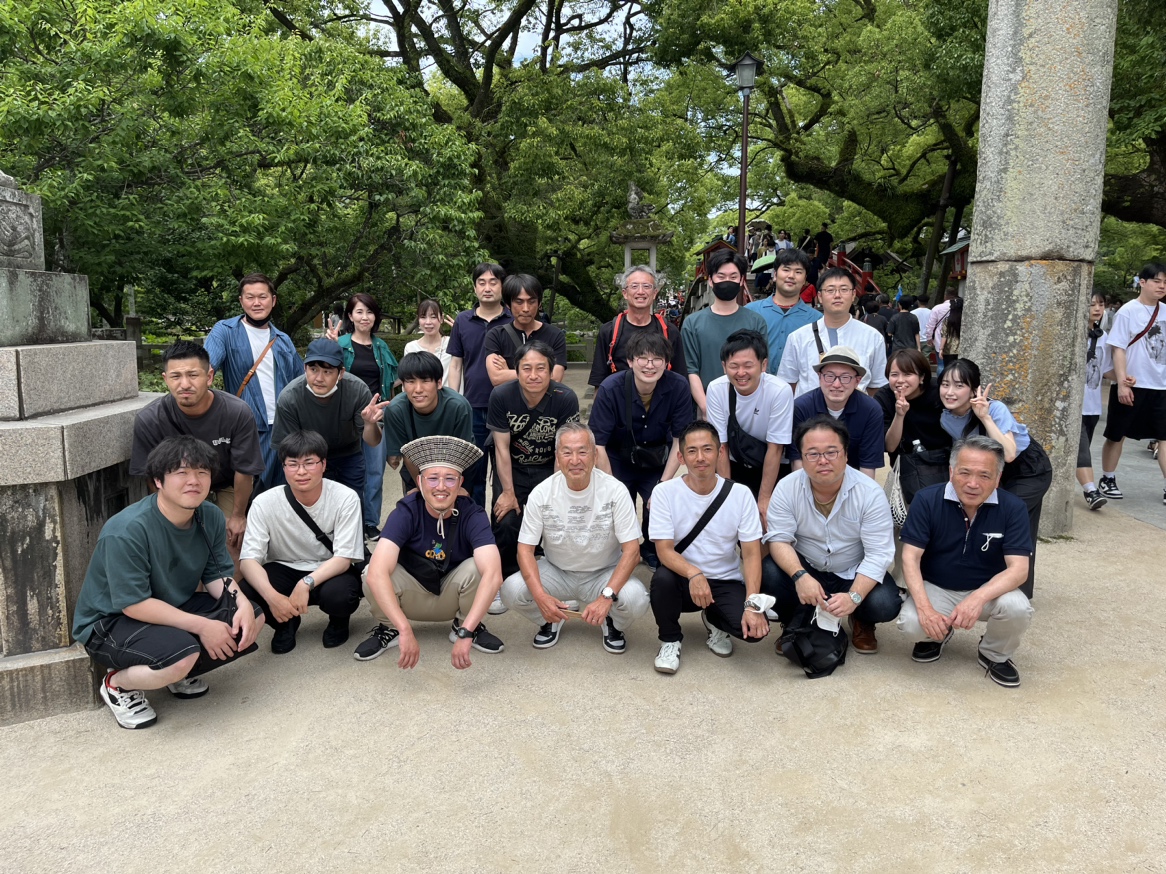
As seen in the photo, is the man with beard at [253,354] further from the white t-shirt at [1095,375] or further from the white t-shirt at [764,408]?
the white t-shirt at [1095,375]

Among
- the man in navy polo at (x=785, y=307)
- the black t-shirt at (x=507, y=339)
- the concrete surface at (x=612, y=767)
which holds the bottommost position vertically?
the concrete surface at (x=612, y=767)

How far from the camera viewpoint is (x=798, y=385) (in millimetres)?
4984

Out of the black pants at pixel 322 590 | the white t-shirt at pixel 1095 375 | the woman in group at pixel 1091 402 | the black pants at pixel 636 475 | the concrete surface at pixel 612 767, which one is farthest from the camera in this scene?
the white t-shirt at pixel 1095 375

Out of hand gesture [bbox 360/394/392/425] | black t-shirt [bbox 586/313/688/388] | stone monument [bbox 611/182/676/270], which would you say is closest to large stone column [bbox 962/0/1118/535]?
black t-shirt [bbox 586/313/688/388]

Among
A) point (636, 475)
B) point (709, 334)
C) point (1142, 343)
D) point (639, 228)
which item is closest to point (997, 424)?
point (709, 334)

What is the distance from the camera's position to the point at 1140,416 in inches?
253

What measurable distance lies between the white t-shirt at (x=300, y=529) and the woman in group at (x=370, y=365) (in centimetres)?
135

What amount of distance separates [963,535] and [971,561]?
0.41 ft

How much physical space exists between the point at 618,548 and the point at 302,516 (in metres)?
1.56

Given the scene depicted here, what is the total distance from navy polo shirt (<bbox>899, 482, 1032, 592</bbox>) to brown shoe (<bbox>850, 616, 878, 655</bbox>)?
40cm

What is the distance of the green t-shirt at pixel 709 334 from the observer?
5.04 m

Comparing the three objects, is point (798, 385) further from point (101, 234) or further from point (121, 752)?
point (101, 234)

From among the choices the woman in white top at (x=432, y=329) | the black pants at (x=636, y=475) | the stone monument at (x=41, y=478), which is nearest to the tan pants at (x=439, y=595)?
the black pants at (x=636, y=475)

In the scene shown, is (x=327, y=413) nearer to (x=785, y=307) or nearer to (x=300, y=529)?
(x=300, y=529)
